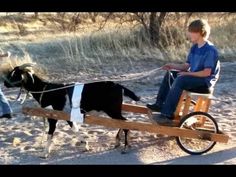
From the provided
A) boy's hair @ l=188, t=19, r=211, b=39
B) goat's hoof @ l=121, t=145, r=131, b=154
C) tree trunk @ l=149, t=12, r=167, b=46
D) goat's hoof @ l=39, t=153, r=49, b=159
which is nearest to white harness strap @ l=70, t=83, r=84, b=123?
goat's hoof @ l=39, t=153, r=49, b=159

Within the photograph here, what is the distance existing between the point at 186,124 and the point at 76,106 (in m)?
1.50

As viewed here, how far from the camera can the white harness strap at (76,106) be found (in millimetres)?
6477

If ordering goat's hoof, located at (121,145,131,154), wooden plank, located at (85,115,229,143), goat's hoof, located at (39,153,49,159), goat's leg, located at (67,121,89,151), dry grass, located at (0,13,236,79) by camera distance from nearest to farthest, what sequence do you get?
wooden plank, located at (85,115,229,143), goat's hoof, located at (39,153,49,159), goat's hoof, located at (121,145,131,154), goat's leg, located at (67,121,89,151), dry grass, located at (0,13,236,79)

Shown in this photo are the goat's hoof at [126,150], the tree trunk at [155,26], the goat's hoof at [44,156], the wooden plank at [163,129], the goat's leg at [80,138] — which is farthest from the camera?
the tree trunk at [155,26]

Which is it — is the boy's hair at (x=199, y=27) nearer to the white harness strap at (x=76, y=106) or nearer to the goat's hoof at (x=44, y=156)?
the white harness strap at (x=76, y=106)

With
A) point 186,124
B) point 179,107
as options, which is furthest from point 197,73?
point 186,124

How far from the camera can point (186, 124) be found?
659 centimetres

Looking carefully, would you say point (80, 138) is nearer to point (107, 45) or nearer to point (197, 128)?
point (197, 128)

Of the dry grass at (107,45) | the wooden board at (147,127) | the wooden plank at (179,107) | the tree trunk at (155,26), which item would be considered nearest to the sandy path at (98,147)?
the wooden board at (147,127)

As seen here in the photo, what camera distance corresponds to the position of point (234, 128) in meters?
7.76

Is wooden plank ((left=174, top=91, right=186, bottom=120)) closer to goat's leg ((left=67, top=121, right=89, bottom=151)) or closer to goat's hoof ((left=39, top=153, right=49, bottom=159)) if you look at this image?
goat's leg ((left=67, top=121, right=89, bottom=151))

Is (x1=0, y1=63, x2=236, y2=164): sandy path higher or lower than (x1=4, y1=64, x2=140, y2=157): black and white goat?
lower

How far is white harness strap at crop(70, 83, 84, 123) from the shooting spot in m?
6.48
